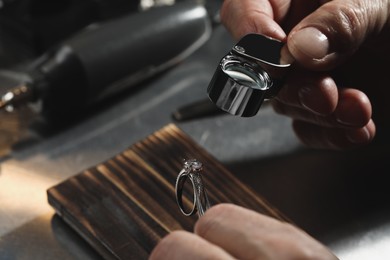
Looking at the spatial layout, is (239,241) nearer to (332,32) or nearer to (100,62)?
(332,32)

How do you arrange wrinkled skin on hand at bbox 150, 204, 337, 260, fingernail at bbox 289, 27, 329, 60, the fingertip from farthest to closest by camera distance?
the fingertip < fingernail at bbox 289, 27, 329, 60 < wrinkled skin on hand at bbox 150, 204, 337, 260

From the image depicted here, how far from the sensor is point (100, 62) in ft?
2.35

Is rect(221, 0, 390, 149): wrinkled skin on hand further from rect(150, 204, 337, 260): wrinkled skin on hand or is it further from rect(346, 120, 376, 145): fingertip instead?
rect(150, 204, 337, 260): wrinkled skin on hand

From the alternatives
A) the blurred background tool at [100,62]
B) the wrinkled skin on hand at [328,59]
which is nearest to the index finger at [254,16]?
the wrinkled skin on hand at [328,59]

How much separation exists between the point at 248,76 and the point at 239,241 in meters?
0.14

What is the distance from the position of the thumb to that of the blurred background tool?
25 centimetres

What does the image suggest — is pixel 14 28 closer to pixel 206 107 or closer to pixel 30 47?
pixel 30 47

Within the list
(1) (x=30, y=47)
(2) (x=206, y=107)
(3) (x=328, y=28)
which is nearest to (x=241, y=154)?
(2) (x=206, y=107)

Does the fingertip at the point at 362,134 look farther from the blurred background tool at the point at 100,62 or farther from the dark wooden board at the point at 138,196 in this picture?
the blurred background tool at the point at 100,62

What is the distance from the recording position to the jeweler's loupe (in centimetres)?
48

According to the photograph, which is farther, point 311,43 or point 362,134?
point 362,134

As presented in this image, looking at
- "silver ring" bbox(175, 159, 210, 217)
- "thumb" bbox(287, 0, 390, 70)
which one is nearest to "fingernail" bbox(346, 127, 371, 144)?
"thumb" bbox(287, 0, 390, 70)

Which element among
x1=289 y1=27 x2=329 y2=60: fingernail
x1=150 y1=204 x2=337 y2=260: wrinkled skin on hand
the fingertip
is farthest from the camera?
the fingertip

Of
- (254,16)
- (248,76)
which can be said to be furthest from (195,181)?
(254,16)
